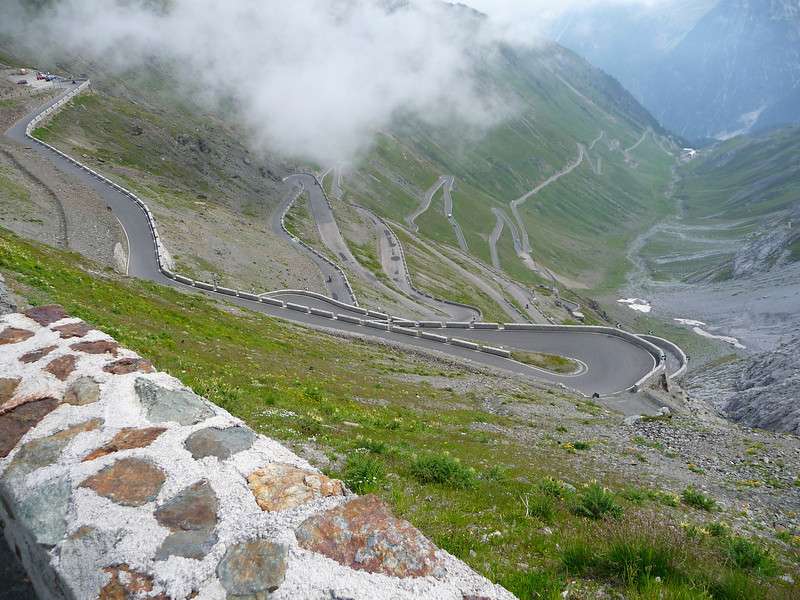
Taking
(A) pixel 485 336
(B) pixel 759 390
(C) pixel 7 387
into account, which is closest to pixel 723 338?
(B) pixel 759 390

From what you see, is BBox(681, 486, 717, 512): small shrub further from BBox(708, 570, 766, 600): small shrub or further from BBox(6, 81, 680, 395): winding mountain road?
BBox(6, 81, 680, 395): winding mountain road

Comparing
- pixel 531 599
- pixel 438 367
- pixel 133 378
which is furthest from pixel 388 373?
pixel 531 599

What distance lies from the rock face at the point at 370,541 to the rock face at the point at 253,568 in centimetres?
36

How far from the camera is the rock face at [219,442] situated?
7.46 metres

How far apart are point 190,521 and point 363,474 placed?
5.08 meters

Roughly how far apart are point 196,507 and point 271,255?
79.0 m

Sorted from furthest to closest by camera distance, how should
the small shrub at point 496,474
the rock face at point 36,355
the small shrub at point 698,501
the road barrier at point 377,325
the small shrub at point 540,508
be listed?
the road barrier at point 377,325 → the small shrub at point 698,501 → the small shrub at point 496,474 → the small shrub at point 540,508 → the rock face at point 36,355

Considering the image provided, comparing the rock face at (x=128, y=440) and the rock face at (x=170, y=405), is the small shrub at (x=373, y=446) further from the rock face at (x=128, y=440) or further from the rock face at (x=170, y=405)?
the rock face at (x=128, y=440)

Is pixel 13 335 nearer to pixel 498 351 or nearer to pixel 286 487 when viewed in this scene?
pixel 286 487

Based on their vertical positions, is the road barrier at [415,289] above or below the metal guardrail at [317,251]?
above

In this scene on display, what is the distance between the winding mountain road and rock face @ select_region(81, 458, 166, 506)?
41.2 meters

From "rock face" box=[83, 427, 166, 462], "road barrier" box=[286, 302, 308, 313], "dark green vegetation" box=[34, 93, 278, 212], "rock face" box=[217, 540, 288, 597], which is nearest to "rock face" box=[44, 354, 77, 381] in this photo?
"rock face" box=[83, 427, 166, 462]

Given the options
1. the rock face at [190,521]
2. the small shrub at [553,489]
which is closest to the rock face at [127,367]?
the rock face at [190,521]

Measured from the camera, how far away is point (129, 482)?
671 centimetres
